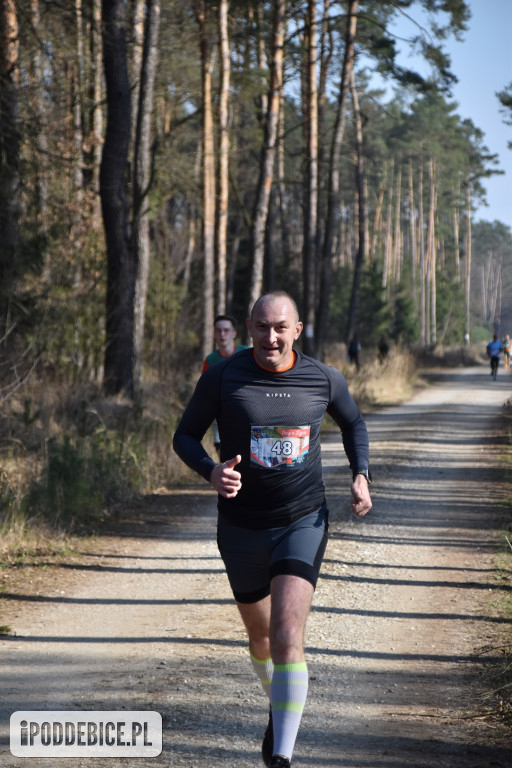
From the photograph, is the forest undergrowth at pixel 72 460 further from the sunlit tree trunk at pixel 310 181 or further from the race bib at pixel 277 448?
the sunlit tree trunk at pixel 310 181

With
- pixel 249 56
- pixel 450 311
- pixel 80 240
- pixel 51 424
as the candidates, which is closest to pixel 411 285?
pixel 450 311

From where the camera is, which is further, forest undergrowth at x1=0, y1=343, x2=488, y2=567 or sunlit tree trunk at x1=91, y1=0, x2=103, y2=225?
sunlit tree trunk at x1=91, y1=0, x2=103, y2=225

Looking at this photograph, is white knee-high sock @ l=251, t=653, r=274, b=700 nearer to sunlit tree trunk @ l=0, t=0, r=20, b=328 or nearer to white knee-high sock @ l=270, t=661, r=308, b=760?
white knee-high sock @ l=270, t=661, r=308, b=760

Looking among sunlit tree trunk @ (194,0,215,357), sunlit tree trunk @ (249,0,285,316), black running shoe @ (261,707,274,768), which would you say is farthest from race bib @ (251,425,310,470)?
sunlit tree trunk @ (194,0,215,357)

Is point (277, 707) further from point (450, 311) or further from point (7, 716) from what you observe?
point (450, 311)

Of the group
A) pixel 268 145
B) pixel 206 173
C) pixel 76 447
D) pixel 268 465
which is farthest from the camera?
pixel 206 173

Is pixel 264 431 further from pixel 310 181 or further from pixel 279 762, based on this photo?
pixel 310 181

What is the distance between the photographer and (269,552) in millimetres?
4316

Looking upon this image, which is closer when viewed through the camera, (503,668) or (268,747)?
(268,747)

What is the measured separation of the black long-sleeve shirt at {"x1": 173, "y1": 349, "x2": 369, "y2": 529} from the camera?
4.31 metres

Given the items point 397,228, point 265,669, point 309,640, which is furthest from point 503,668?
point 397,228

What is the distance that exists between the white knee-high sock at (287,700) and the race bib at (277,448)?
0.86 meters

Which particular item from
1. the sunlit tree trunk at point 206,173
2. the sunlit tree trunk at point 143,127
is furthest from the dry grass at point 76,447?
the sunlit tree trunk at point 206,173

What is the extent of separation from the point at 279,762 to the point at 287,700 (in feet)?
0.80
